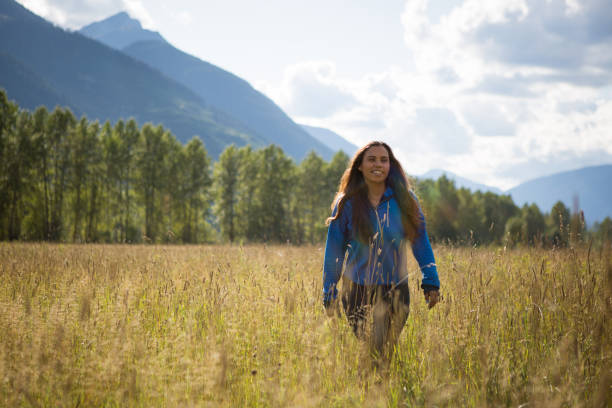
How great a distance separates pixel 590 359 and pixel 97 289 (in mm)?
5376

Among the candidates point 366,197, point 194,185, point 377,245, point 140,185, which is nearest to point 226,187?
→ point 194,185

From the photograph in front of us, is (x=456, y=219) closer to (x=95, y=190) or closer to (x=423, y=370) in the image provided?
(x=95, y=190)

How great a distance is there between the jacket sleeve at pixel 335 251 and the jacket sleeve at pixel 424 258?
677 millimetres

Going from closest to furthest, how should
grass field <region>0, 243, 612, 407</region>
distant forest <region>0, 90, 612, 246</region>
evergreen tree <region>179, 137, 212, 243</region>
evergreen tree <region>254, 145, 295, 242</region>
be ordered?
grass field <region>0, 243, 612, 407</region>, distant forest <region>0, 90, 612, 246</region>, evergreen tree <region>179, 137, 212, 243</region>, evergreen tree <region>254, 145, 295, 242</region>

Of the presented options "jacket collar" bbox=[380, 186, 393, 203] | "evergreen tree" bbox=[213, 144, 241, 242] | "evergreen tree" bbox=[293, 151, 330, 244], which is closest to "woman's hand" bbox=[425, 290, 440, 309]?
"jacket collar" bbox=[380, 186, 393, 203]

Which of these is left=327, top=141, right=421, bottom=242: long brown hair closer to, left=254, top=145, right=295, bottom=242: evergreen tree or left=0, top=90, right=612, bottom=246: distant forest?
left=0, top=90, right=612, bottom=246: distant forest

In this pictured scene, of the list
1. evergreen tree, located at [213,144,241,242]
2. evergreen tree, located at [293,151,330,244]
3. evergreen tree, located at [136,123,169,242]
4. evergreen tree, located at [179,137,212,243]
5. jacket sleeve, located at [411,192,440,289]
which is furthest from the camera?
evergreen tree, located at [293,151,330,244]

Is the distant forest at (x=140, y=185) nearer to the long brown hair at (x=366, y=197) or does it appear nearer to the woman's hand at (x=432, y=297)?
the long brown hair at (x=366, y=197)

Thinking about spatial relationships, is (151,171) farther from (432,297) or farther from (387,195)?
(432,297)

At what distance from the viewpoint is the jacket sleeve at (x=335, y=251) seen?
3131 mm

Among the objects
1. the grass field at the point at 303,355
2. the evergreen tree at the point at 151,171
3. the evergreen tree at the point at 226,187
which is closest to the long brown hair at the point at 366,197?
the grass field at the point at 303,355

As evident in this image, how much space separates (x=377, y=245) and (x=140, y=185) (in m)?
44.3

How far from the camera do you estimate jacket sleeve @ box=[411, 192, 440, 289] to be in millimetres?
3049

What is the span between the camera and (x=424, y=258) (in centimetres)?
321
